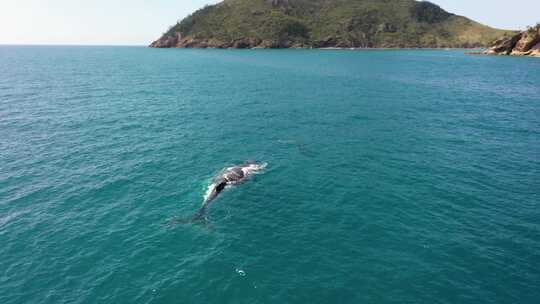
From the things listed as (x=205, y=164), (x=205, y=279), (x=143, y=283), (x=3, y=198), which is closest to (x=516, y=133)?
(x=205, y=164)

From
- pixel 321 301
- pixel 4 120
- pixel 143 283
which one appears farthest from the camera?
pixel 4 120

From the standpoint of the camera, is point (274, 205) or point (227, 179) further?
point (227, 179)

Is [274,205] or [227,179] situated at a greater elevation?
[227,179]

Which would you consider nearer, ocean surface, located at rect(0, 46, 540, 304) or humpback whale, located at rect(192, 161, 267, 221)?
ocean surface, located at rect(0, 46, 540, 304)

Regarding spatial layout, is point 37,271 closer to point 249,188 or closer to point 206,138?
point 249,188
